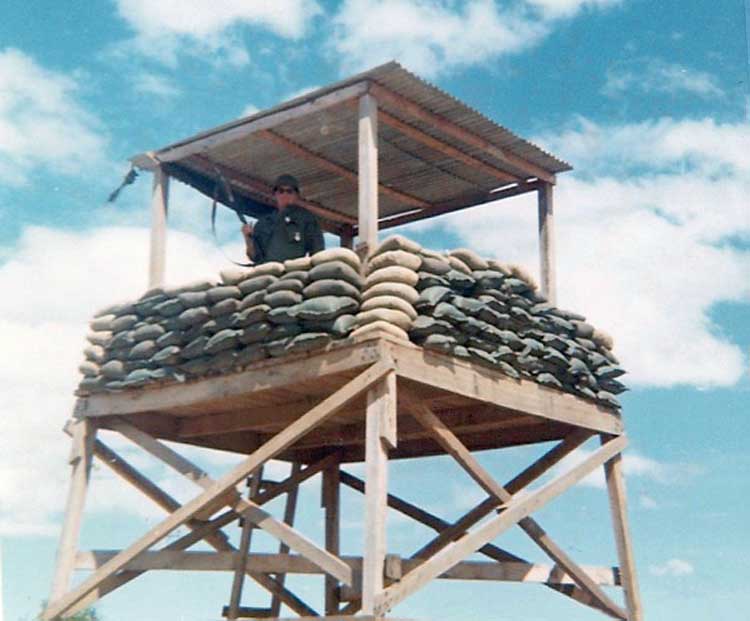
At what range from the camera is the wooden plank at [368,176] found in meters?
9.54

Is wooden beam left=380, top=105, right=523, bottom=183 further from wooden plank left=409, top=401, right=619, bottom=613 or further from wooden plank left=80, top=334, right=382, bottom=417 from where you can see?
wooden plank left=409, top=401, right=619, bottom=613

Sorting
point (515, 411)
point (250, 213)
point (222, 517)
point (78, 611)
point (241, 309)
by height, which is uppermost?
point (250, 213)

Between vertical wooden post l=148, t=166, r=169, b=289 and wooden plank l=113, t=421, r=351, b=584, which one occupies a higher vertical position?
vertical wooden post l=148, t=166, r=169, b=289

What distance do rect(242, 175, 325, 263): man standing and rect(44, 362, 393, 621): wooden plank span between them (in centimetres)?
189

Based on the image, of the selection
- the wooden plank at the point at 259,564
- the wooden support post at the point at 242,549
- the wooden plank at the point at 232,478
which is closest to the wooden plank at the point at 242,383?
the wooden plank at the point at 232,478

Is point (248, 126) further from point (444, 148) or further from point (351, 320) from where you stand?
point (351, 320)

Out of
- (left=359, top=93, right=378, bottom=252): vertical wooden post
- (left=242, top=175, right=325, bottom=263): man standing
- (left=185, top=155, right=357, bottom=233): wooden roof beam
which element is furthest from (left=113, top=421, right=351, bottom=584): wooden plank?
(left=185, top=155, right=357, bottom=233): wooden roof beam

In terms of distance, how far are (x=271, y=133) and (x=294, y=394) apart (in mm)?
2534

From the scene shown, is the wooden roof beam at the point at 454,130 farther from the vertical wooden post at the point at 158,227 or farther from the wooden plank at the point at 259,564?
the wooden plank at the point at 259,564

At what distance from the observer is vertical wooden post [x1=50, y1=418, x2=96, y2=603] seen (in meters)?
10.8

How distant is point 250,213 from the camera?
41.4 feet

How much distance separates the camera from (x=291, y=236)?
36.0 ft

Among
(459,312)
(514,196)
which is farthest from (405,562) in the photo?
(514,196)

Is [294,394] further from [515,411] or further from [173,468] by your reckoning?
[515,411]
